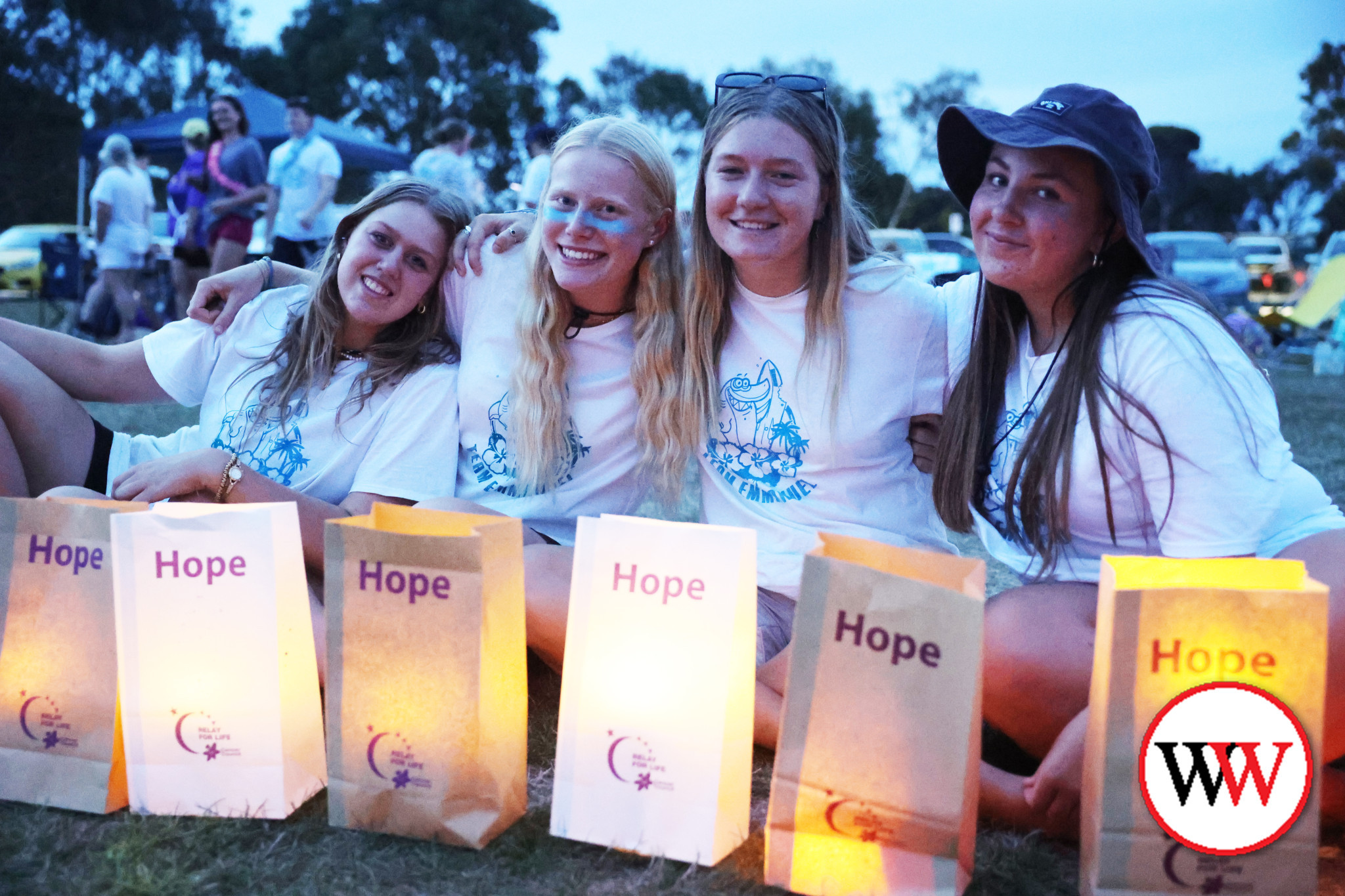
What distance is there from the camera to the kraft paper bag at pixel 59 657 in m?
1.51

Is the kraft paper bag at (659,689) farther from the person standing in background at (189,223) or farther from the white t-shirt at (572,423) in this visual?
the person standing in background at (189,223)

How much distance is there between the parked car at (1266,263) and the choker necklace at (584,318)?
13.7 m

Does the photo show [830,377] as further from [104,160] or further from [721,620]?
[104,160]

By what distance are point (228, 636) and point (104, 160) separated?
28.5 feet

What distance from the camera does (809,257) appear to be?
209 cm

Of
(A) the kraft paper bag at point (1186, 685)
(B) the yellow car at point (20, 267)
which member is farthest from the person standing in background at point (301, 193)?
(B) the yellow car at point (20, 267)

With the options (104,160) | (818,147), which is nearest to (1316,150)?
(104,160)

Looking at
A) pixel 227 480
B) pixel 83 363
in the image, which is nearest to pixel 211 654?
pixel 227 480

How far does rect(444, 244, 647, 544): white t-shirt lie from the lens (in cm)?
214

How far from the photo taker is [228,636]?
147 cm

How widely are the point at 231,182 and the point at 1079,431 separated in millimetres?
7017

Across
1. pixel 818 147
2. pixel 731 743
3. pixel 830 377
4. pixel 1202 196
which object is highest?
pixel 1202 196

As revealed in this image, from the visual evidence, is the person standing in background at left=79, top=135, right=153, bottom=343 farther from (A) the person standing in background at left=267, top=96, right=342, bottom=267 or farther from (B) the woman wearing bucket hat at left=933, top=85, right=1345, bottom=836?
(B) the woman wearing bucket hat at left=933, top=85, right=1345, bottom=836

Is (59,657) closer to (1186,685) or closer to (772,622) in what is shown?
(772,622)
